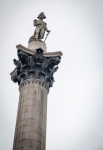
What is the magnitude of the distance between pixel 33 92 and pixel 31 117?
1999 millimetres

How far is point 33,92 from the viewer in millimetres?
19297

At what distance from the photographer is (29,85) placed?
19.8 metres

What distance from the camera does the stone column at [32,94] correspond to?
56.9 feet

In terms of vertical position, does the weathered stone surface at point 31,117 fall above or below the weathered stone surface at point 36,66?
below

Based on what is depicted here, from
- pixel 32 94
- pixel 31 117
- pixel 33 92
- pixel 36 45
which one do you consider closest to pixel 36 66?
pixel 33 92

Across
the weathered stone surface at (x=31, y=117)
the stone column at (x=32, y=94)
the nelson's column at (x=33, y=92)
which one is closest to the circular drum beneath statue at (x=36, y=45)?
the nelson's column at (x=33, y=92)

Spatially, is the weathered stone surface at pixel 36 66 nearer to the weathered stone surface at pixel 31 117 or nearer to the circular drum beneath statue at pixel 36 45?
the weathered stone surface at pixel 31 117

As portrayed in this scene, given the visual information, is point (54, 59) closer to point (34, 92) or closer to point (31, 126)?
point (34, 92)

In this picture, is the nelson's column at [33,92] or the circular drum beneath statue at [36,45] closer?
the nelson's column at [33,92]

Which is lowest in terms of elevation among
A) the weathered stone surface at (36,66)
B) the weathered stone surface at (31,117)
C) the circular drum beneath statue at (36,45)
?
the weathered stone surface at (31,117)

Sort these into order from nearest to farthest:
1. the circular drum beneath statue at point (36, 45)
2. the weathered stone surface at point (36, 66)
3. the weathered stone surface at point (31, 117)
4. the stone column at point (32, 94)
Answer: the weathered stone surface at point (31, 117) < the stone column at point (32, 94) < the weathered stone surface at point (36, 66) < the circular drum beneath statue at point (36, 45)

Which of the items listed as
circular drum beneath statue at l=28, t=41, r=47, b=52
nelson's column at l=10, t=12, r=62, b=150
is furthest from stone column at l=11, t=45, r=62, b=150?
circular drum beneath statue at l=28, t=41, r=47, b=52

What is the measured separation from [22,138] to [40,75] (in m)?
5.13

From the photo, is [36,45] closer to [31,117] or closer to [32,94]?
[32,94]
